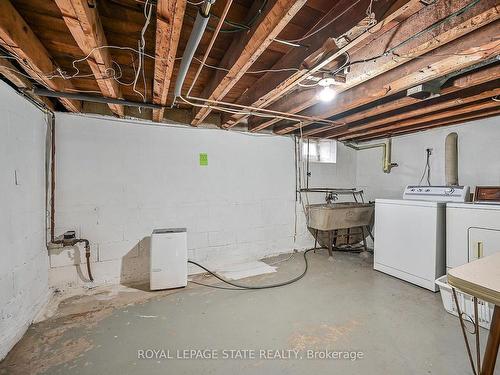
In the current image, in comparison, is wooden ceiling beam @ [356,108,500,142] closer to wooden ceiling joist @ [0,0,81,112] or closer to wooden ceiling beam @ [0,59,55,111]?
wooden ceiling joist @ [0,0,81,112]

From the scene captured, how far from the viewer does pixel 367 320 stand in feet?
7.37

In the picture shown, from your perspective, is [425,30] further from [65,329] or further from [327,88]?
[65,329]

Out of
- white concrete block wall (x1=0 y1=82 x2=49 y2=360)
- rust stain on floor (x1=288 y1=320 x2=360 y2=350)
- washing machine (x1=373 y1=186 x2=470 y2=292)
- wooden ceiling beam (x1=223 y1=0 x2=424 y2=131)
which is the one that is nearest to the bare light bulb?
wooden ceiling beam (x1=223 y1=0 x2=424 y2=131)

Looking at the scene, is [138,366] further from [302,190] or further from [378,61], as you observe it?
[302,190]

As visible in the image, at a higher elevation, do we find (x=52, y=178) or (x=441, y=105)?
(x=441, y=105)

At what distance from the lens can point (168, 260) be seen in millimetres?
2846

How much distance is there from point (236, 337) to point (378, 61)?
2420 mm

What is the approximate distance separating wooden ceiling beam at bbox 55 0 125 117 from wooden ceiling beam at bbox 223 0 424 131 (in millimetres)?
1276

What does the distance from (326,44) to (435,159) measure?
3356 mm

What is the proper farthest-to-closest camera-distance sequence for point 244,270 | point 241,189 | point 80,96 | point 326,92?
point 241,189 → point 244,270 → point 80,96 → point 326,92

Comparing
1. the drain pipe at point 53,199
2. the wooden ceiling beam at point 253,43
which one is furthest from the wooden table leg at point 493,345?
the drain pipe at point 53,199

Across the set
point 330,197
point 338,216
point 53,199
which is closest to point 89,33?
point 53,199

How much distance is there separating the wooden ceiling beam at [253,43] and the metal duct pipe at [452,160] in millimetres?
3343

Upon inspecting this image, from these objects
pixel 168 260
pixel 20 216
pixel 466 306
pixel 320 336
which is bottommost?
pixel 320 336
